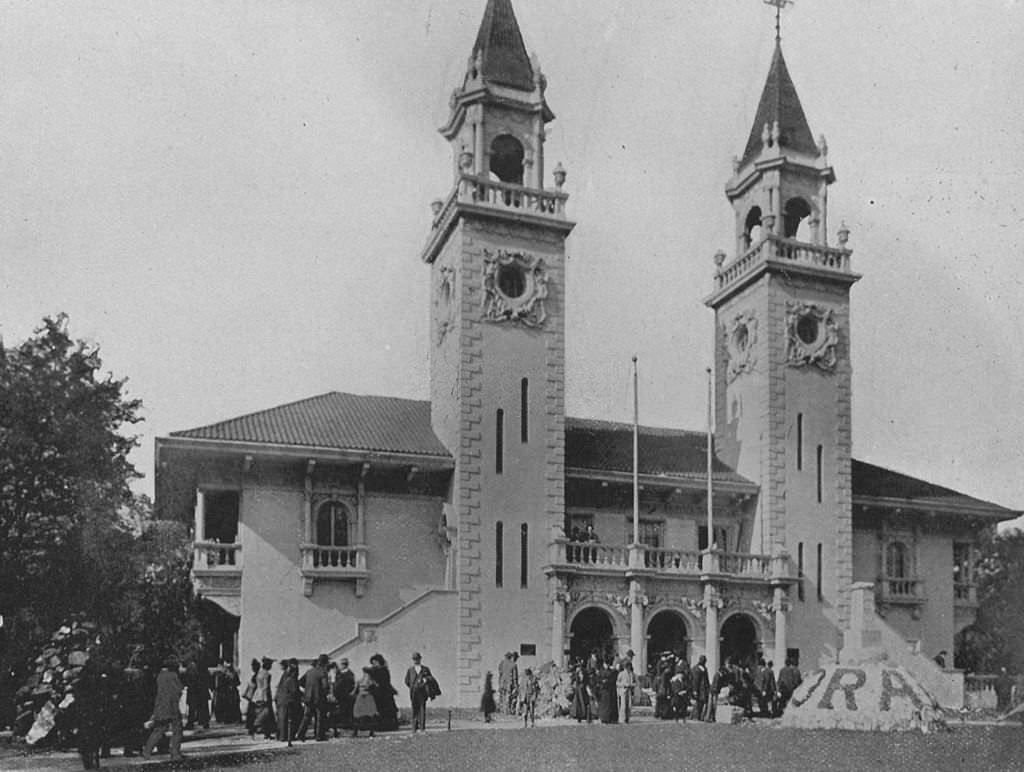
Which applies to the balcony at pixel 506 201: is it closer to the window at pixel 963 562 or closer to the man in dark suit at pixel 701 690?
the man in dark suit at pixel 701 690

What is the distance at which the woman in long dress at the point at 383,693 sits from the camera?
82.3 ft

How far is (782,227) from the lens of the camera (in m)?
41.3

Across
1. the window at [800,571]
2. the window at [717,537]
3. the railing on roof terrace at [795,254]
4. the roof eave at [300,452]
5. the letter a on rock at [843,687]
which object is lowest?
the letter a on rock at [843,687]

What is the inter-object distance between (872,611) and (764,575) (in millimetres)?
3314

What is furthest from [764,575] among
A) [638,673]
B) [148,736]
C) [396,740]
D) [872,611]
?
[148,736]

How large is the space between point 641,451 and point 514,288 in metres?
7.62

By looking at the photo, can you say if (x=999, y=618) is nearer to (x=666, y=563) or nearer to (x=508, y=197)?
(x=666, y=563)

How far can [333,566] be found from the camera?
112 ft

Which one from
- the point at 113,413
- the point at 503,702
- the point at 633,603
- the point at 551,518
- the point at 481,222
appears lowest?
the point at 503,702

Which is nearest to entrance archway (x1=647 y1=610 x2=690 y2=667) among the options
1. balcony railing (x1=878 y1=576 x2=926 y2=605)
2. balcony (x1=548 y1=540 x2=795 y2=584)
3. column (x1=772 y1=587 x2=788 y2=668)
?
balcony (x1=548 y1=540 x2=795 y2=584)

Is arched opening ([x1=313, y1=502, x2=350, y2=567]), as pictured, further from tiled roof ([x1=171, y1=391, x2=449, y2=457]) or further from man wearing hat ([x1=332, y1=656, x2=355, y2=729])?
man wearing hat ([x1=332, y1=656, x2=355, y2=729])

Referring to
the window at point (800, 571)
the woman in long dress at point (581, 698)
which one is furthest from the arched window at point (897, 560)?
the woman in long dress at point (581, 698)

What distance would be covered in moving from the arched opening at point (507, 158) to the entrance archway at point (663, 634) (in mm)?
14377

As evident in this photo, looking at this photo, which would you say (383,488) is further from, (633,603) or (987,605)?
(987,605)
